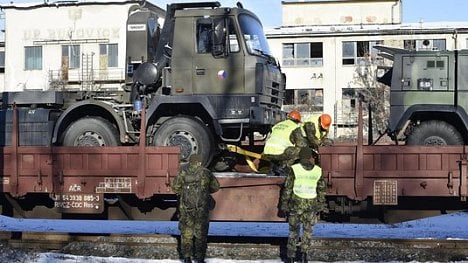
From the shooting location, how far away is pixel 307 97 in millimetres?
45281

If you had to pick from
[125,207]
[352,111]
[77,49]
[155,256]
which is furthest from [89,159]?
[77,49]

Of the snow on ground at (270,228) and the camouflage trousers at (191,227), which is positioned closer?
the camouflage trousers at (191,227)

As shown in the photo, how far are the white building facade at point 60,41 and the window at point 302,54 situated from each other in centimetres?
1149

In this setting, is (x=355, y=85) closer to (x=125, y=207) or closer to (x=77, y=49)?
(x=77, y=49)

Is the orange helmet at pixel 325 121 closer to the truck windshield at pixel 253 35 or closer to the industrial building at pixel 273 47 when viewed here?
the truck windshield at pixel 253 35

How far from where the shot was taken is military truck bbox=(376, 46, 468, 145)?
11.4 metres

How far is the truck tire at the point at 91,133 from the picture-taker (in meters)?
11.6

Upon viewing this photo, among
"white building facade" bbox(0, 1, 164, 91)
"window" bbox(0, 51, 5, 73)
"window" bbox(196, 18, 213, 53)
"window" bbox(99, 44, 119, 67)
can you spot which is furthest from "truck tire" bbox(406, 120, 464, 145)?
"window" bbox(0, 51, 5, 73)

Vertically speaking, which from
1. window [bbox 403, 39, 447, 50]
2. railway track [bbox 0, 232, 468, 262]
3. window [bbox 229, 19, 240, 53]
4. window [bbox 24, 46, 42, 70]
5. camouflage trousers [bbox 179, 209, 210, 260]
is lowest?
railway track [bbox 0, 232, 468, 262]

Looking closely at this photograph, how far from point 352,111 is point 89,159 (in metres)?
35.2

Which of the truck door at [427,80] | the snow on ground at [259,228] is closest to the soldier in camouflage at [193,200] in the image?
the snow on ground at [259,228]

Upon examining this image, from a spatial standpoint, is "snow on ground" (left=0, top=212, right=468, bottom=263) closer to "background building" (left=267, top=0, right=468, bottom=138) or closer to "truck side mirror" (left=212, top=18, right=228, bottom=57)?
"truck side mirror" (left=212, top=18, right=228, bottom=57)

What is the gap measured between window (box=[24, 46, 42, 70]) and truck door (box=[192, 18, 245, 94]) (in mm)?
38801

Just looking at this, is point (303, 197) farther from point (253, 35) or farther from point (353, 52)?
point (353, 52)
